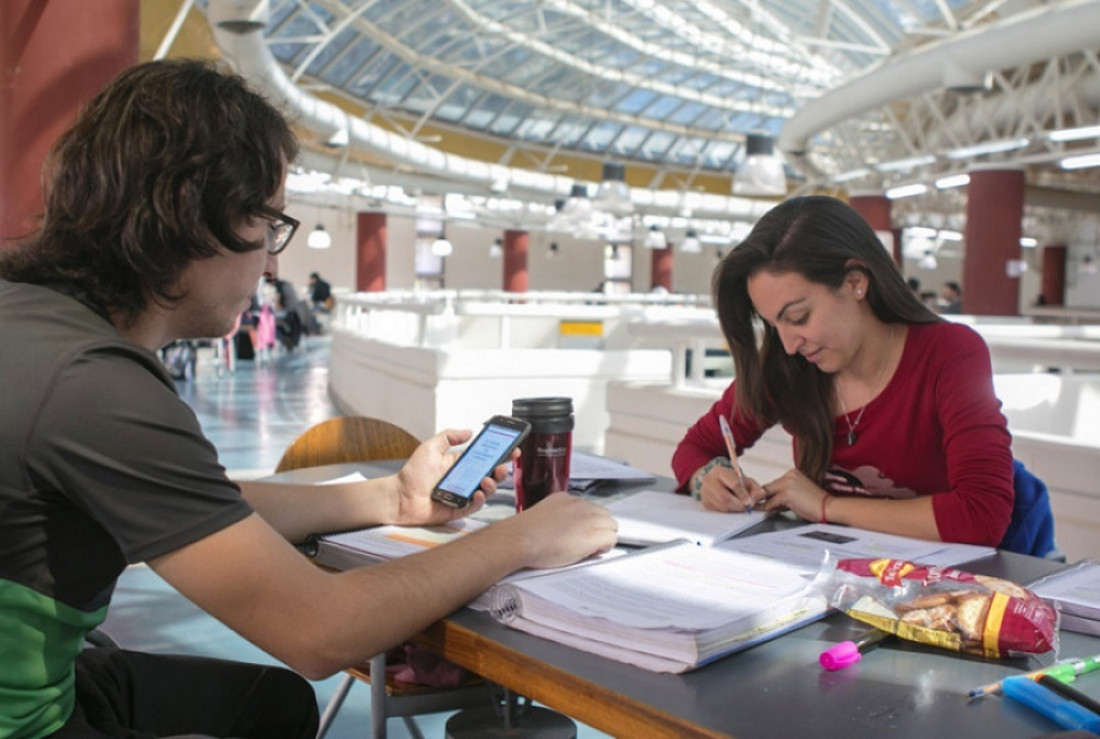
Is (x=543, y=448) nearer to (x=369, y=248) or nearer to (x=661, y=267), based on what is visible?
(x=369, y=248)

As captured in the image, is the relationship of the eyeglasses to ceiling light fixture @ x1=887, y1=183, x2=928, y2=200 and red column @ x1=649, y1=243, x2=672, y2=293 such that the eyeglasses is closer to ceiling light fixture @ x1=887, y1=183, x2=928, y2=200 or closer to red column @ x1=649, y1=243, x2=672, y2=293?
ceiling light fixture @ x1=887, y1=183, x2=928, y2=200

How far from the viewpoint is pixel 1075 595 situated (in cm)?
128

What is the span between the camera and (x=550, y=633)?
1.13 meters

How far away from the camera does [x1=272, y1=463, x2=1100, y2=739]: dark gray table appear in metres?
0.90

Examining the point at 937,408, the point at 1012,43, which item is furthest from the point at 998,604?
the point at 1012,43

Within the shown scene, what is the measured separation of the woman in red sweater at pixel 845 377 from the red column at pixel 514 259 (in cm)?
2785

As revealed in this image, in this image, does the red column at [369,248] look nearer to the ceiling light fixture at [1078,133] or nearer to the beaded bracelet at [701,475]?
the ceiling light fixture at [1078,133]

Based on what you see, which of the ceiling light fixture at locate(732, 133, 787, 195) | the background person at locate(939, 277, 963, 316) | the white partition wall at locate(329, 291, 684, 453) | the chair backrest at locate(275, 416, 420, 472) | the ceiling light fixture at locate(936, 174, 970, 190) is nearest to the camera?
the chair backrest at locate(275, 416, 420, 472)

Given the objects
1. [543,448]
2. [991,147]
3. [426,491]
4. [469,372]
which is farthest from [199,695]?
[991,147]

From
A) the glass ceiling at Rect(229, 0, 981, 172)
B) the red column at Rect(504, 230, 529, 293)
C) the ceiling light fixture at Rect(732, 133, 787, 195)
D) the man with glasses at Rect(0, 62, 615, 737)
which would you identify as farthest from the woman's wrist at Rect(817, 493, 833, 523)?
the red column at Rect(504, 230, 529, 293)

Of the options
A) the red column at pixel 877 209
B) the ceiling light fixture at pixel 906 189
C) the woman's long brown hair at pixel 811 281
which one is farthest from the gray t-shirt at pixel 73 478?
the red column at pixel 877 209

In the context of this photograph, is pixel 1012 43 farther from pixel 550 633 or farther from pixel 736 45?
pixel 736 45

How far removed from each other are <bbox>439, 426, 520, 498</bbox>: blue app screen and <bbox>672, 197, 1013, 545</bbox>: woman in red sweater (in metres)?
0.44

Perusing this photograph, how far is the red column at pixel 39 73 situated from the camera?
12.9 ft
